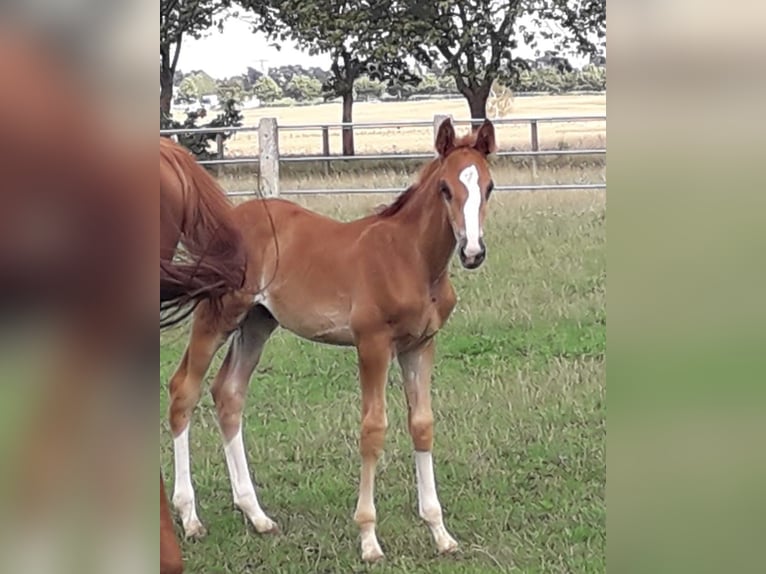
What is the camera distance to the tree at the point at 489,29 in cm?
244

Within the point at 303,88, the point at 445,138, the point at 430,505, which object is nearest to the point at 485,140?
the point at 445,138

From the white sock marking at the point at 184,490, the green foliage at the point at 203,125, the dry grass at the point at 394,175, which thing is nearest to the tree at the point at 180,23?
the green foliage at the point at 203,125

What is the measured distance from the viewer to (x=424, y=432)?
2215 mm

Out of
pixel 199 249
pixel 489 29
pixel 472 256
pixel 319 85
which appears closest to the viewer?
pixel 199 249

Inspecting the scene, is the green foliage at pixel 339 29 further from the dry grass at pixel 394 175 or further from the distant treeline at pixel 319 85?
the dry grass at pixel 394 175

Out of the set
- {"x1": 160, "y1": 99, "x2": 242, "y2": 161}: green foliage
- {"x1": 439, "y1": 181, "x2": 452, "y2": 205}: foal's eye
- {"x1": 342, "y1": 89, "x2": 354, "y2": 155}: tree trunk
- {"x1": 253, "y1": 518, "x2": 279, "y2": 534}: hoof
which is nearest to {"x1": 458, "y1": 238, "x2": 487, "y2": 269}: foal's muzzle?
{"x1": 439, "y1": 181, "x2": 452, "y2": 205}: foal's eye

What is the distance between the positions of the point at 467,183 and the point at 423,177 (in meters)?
0.20

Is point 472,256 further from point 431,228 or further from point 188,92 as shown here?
point 188,92

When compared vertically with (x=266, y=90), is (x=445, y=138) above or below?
below

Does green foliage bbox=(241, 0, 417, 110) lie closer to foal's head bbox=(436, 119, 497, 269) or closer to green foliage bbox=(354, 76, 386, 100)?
green foliage bbox=(354, 76, 386, 100)
